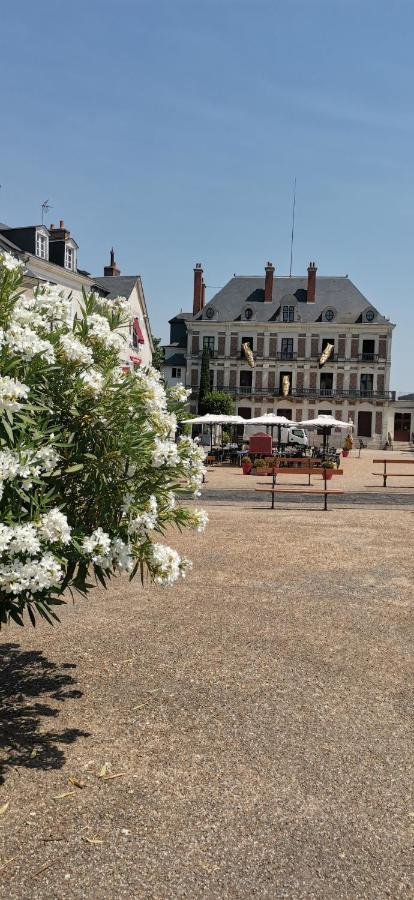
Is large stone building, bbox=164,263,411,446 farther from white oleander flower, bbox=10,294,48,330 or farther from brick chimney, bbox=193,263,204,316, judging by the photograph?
white oleander flower, bbox=10,294,48,330

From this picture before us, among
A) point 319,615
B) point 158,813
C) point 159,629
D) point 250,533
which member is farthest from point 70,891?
→ point 250,533

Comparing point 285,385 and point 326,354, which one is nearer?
point 326,354

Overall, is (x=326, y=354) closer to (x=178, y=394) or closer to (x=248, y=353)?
(x=248, y=353)

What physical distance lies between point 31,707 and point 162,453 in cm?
234

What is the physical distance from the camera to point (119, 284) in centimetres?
3569

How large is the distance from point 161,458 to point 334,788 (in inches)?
84.7

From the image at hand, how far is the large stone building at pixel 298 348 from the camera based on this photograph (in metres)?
54.7

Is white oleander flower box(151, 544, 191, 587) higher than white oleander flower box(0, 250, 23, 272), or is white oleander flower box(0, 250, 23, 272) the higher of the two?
white oleander flower box(0, 250, 23, 272)

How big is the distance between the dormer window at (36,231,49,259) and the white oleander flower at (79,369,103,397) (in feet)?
79.3

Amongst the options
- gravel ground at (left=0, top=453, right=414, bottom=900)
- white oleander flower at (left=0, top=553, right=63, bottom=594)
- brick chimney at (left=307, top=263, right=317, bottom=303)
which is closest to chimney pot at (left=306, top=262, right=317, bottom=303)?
brick chimney at (left=307, top=263, right=317, bottom=303)

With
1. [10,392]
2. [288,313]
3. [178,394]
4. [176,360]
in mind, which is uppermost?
[288,313]

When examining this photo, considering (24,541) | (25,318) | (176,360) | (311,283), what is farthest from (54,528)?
(176,360)

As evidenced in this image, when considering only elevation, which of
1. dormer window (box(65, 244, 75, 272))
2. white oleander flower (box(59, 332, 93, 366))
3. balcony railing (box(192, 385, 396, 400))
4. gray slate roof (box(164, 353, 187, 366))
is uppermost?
dormer window (box(65, 244, 75, 272))

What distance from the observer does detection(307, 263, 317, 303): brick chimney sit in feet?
180
